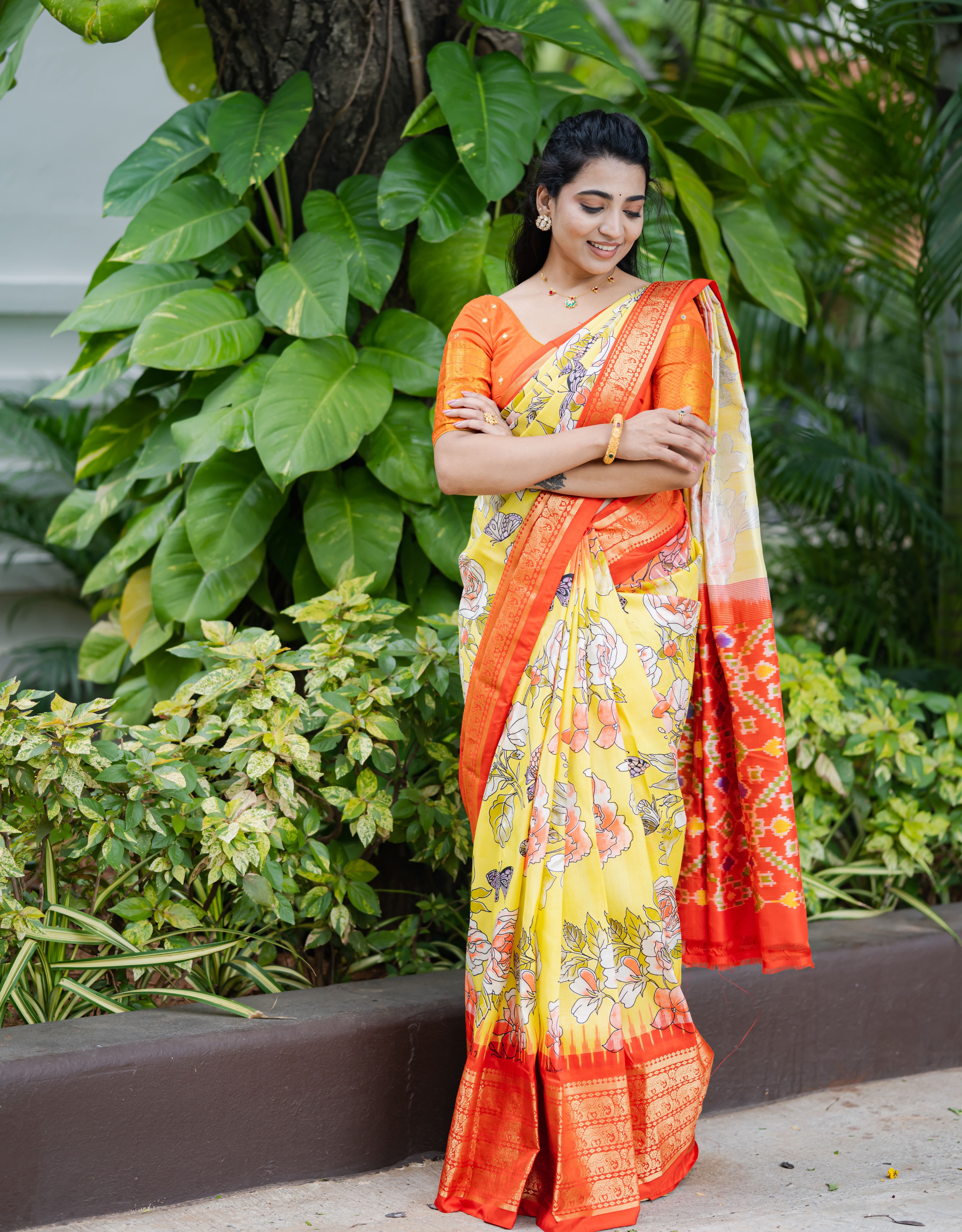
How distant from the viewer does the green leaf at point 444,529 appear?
9.47ft

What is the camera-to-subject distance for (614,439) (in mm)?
1990

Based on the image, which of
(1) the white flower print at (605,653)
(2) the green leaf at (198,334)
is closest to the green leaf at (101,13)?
(2) the green leaf at (198,334)

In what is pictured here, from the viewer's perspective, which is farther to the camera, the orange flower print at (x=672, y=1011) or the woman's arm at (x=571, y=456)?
the orange flower print at (x=672, y=1011)

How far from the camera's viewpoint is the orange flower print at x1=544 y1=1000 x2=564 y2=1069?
1.99m

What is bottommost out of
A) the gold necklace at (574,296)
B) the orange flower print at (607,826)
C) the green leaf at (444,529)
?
the orange flower print at (607,826)

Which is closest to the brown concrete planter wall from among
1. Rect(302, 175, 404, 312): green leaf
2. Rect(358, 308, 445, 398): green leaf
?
Rect(358, 308, 445, 398): green leaf

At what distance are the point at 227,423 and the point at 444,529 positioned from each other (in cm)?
57

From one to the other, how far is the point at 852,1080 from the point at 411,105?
263 cm

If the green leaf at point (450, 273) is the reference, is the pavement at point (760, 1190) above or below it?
below

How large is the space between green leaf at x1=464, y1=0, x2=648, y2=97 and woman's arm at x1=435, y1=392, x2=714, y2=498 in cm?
122

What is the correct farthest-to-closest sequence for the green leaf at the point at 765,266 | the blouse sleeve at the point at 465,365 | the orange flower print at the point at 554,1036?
the green leaf at the point at 765,266 < the blouse sleeve at the point at 465,365 < the orange flower print at the point at 554,1036

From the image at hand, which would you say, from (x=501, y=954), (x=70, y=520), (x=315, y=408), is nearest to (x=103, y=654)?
(x=70, y=520)

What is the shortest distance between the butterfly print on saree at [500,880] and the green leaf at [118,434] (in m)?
1.80

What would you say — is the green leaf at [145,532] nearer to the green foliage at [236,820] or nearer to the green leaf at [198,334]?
the green leaf at [198,334]
